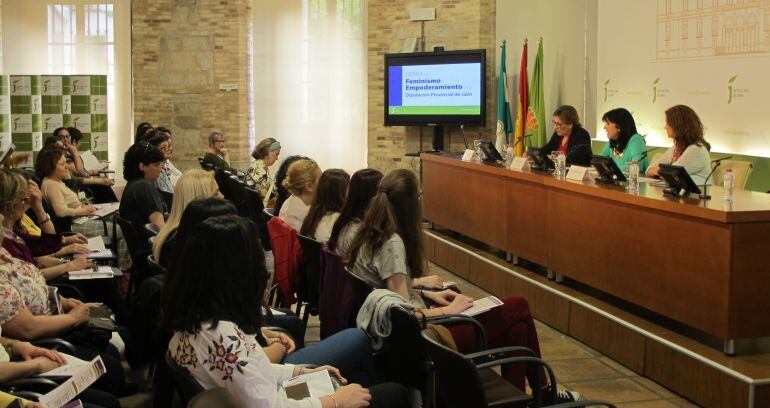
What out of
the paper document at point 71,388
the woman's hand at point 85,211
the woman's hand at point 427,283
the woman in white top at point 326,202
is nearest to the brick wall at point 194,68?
the woman's hand at point 85,211

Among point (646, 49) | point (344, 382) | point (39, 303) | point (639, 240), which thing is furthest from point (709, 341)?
point (646, 49)

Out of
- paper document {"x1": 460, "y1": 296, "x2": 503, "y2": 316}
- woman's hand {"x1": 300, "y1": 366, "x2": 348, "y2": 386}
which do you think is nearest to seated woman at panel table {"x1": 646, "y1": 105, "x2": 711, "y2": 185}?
paper document {"x1": 460, "y1": 296, "x2": 503, "y2": 316}

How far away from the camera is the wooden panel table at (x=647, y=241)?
173 inches

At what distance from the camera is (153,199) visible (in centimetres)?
592

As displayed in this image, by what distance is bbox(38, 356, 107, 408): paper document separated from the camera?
271 cm

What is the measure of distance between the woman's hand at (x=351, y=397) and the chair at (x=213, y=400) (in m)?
0.50

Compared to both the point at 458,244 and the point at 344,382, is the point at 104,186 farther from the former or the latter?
the point at 344,382

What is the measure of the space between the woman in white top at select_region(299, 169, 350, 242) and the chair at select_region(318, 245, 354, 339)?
550mm

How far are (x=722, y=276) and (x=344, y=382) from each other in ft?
7.42

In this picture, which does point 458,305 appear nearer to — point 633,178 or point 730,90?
point 633,178

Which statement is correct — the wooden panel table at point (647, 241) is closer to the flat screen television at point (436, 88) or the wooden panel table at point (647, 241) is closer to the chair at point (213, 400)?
the chair at point (213, 400)

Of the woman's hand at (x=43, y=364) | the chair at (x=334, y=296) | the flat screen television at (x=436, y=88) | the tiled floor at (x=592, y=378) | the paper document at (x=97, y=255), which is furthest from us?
the flat screen television at (x=436, y=88)

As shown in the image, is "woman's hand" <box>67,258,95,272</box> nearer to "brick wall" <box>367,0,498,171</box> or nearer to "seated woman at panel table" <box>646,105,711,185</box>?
"seated woman at panel table" <box>646,105,711,185</box>

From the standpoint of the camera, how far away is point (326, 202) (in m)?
5.04
